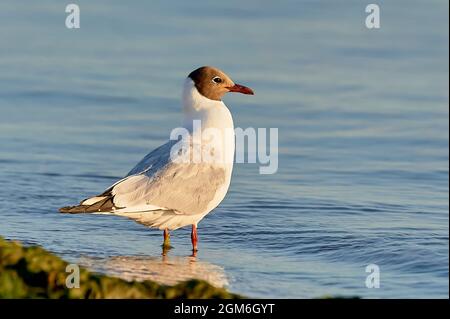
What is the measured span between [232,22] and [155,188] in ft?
29.8

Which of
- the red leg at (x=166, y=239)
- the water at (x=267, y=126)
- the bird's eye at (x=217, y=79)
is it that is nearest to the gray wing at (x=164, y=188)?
the red leg at (x=166, y=239)

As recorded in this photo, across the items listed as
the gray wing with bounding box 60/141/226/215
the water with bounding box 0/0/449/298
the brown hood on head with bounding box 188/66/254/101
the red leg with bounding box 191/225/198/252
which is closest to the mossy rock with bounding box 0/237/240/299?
the water with bounding box 0/0/449/298

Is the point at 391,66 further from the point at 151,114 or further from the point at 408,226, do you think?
the point at 408,226

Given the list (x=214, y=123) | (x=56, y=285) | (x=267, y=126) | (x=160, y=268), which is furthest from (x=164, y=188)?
(x=267, y=126)

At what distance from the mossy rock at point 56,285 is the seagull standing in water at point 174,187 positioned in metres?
2.38

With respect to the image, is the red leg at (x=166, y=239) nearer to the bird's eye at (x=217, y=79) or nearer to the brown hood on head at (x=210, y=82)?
the brown hood on head at (x=210, y=82)

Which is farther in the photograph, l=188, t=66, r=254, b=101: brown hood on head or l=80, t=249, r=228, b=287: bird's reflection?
l=188, t=66, r=254, b=101: brown hood on head

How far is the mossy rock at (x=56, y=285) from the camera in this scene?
598 cm

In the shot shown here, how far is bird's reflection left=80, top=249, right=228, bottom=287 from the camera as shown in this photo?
812cm

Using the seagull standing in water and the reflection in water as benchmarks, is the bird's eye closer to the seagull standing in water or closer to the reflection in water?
the seagull standing in water

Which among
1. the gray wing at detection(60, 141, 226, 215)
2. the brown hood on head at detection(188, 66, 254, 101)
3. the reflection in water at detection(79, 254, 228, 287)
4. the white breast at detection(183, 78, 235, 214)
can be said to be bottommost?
the reflection in water at detection(79, 254, 228, 287)

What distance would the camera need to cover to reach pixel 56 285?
240 inches

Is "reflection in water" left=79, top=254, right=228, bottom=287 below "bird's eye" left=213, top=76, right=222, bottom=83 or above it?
below
